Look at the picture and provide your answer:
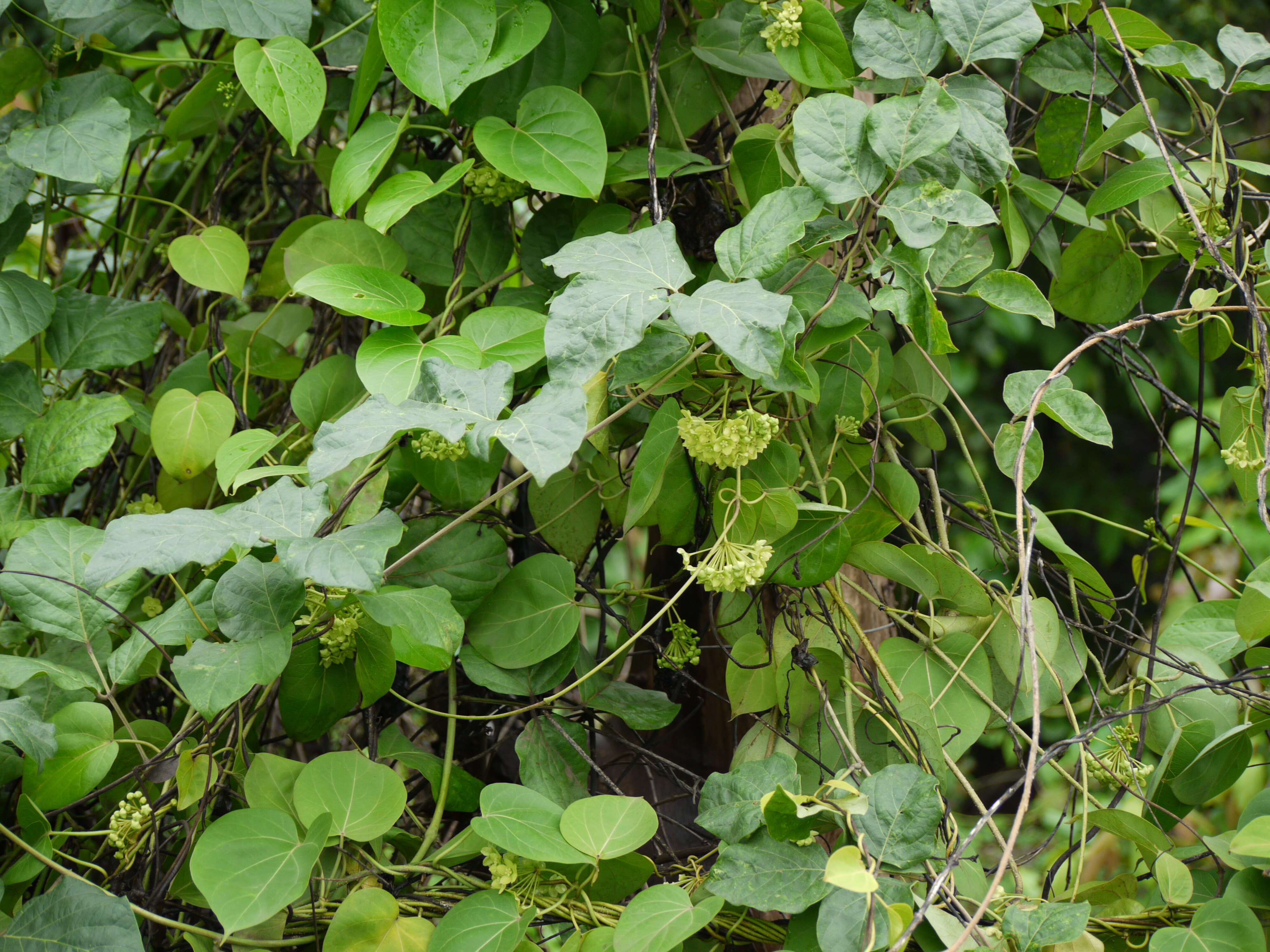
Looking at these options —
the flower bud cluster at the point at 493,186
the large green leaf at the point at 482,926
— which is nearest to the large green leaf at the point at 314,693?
the large green leaf at the point at 482,926

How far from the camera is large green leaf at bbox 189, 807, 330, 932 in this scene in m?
0.58

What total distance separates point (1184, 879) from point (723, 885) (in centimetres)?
35

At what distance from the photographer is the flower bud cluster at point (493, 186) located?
2.63 ft

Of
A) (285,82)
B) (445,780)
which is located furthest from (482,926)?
(285,82)

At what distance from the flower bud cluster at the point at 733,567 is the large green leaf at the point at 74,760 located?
19.0 inches

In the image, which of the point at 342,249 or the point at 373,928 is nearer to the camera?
the point at 373,928

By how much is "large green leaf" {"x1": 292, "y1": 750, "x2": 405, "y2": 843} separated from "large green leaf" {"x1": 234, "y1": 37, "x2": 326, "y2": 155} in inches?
19.7

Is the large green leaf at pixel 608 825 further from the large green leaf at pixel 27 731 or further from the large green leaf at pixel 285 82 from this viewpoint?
the large green leaf at pixel 285 82

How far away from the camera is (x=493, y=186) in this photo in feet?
2.63

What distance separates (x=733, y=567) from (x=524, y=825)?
238 mm

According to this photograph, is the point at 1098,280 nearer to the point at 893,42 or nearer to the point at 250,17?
the point at 893,42

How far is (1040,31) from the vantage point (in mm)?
682

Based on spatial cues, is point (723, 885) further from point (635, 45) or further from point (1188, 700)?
point (635, 45)

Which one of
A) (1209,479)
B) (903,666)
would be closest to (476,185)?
(903,666)
